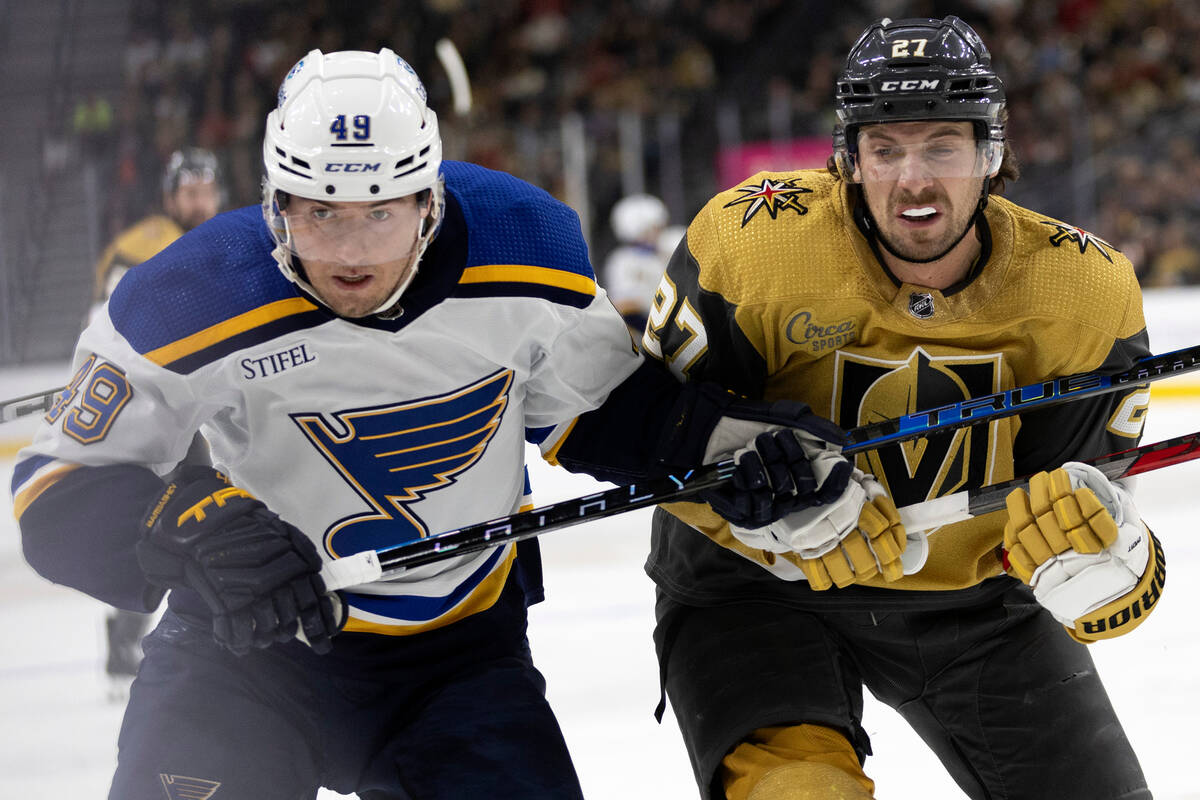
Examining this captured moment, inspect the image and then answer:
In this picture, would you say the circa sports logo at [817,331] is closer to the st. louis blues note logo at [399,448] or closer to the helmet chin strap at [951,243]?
the helmet chin strap at [951,243]

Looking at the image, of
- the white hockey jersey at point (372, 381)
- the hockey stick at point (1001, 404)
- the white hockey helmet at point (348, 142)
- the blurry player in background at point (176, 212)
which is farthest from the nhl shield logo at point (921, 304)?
the blurry player in background at point (176, 212)

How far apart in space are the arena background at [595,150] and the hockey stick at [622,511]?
2.77 ft

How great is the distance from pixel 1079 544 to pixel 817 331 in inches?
18.6

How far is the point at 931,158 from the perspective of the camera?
200 centimetres

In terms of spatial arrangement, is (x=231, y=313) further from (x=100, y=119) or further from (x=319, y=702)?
(x=100, y=119)

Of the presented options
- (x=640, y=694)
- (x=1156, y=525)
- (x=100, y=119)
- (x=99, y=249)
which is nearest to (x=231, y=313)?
(x=640, y=694)

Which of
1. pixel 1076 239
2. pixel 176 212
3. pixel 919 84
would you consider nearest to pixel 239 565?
pixel 919 84

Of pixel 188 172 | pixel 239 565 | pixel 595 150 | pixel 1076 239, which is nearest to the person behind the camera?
pixel 239 565

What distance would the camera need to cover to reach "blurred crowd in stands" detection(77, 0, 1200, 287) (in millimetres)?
6566

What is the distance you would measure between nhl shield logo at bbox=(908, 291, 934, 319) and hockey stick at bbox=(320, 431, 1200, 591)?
263mm

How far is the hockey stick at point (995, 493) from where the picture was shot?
1977mm

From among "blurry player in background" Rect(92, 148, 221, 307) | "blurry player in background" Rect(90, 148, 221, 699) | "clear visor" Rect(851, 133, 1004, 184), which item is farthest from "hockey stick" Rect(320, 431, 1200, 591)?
"blurry player in background" Rect(92, 148, 221, 307)

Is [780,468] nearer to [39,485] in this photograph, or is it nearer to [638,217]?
[39,485]

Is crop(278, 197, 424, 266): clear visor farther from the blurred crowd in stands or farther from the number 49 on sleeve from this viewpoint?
the blurred crowd in stands
